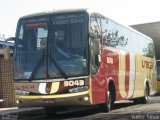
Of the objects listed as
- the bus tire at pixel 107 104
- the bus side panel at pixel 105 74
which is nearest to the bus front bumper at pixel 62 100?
the bus side panel at pixel 105 74

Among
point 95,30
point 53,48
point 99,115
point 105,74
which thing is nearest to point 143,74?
point 105,74

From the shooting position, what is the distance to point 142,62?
2325 cm

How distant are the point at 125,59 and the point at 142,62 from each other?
12.4 feet

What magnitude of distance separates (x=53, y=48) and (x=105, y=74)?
2.52 m

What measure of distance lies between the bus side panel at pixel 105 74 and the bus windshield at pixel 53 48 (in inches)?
38.1

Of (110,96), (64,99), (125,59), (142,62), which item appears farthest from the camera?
(142,62)

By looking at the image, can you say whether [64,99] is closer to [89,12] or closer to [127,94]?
[89,12]

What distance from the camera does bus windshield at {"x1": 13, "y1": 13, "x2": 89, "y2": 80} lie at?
1448 cm

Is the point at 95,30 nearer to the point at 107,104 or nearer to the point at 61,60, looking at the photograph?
the point at 61,60

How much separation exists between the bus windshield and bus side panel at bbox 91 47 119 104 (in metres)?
0.97

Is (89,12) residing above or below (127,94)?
above

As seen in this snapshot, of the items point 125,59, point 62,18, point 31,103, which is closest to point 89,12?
point 62,18

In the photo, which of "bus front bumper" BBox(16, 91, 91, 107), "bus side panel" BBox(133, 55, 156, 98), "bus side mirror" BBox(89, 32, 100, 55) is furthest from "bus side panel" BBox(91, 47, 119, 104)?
"bus side panel" BBox(133, 55, 156, 98)

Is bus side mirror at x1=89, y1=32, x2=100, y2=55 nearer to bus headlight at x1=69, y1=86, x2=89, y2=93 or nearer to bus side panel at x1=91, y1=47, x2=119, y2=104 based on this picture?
bus side panel at x1=91, y1=47, x2=119, y2=104
